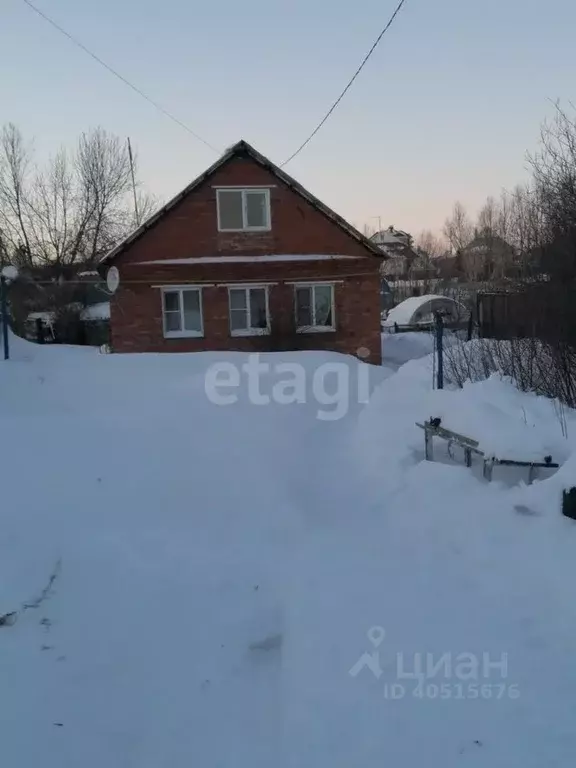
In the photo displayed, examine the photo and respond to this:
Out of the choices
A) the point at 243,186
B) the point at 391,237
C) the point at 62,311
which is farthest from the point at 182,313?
the point at 391,237

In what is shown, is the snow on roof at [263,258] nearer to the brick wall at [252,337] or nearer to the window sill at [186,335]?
the brick wall at [252,337]

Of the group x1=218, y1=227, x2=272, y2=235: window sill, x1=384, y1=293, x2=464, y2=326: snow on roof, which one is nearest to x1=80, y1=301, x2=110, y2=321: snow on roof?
x1=218, y1=227, x2=272, y2=235: window sill

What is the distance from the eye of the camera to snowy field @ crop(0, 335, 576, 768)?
2.85 m

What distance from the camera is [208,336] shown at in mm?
17422

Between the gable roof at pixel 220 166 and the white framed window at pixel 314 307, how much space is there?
5.89 feet

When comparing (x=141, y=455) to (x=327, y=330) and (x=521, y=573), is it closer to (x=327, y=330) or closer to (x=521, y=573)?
(x=521, y=573)

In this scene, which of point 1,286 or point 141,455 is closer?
point 141,455

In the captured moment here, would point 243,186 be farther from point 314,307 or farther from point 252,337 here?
point 252,337

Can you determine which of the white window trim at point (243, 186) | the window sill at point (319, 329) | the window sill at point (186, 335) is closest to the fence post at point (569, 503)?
the window sill at point (319, 329)

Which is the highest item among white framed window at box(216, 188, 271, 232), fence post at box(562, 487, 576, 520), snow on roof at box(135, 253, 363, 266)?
white framed window at box(216, 188, 271, 232)

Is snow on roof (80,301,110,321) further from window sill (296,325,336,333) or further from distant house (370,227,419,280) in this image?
distant house (370,227,419,280)

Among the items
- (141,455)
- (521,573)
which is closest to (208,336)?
(141,455)

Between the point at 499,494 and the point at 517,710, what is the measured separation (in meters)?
2.40

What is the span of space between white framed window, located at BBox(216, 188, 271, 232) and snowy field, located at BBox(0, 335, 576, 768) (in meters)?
10.8
